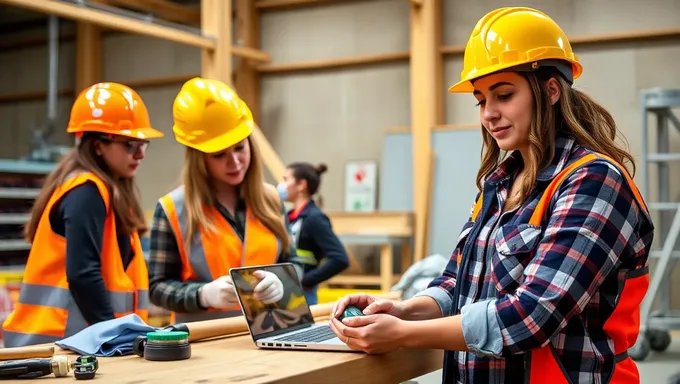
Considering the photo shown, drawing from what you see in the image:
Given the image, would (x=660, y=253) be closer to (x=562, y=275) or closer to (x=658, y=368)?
(x=658, y=368)

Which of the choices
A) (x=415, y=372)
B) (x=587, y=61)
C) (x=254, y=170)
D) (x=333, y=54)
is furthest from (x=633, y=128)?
(x=415, y=372)

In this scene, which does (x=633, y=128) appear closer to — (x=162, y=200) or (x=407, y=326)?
(x=162, y=200)

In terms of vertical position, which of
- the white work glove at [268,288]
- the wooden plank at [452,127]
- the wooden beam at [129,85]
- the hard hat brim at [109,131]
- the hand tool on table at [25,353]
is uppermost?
the wooden beam at [129,85]

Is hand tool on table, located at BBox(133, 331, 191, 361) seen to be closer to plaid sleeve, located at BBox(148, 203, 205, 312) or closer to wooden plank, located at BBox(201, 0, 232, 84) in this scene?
plaid sleeve, located at BBox(148, 203, 205, 312)

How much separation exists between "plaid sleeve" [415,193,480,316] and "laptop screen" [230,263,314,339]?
1.38 ft

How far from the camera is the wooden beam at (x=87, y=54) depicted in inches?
496

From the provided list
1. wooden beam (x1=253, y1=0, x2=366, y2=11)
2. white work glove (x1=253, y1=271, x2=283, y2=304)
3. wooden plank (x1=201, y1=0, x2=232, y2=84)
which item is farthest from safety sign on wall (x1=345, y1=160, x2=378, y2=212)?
white work glove (x1=253, y1=271, x2=283, y2=304)

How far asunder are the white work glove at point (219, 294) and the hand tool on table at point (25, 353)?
0.80m

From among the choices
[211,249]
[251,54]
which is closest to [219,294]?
[211,249]

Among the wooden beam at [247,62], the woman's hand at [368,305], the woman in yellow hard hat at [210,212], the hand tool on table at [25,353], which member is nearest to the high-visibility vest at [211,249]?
the woman in yellow hard hat at [210,212]

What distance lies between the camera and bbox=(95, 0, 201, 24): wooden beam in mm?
10906

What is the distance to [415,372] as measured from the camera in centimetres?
227

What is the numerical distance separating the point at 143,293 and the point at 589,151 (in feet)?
6.65

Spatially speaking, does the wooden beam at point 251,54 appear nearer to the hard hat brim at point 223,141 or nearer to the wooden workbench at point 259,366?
the hard hat brim at point 223,141
